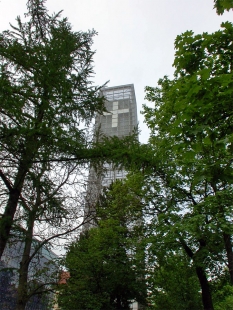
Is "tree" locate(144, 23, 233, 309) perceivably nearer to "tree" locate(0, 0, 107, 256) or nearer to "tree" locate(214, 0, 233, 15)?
"tree" locate(214, 0, 233, 15)

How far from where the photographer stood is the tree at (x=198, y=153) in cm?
337

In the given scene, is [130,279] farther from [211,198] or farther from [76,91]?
[76,91]

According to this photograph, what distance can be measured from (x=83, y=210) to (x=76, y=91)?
12.8ft

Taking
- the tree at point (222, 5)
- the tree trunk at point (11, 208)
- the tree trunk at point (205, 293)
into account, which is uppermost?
the tree at point (222, 5)

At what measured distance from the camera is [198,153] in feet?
16.6

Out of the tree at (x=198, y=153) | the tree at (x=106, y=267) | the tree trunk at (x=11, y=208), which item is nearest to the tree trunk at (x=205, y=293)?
the tree at (x=198, y=153)

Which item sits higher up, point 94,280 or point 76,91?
point 76,91

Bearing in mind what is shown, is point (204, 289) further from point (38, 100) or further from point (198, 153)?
point (38, 100)

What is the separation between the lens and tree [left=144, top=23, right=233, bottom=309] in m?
3.37

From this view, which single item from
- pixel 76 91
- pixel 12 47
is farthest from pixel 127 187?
pixel 12 47

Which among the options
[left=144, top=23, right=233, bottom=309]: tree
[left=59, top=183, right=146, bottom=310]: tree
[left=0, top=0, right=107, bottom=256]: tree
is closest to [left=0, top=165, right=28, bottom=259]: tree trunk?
[left=0, top=0, right=107, bottom=256]: tree

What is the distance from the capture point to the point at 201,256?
967 centimetres

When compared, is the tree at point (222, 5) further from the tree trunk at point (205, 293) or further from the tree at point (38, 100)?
the tree trunk at point (205, 293)

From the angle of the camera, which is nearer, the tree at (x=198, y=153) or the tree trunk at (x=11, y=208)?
the tree at (x=198, y=153)
